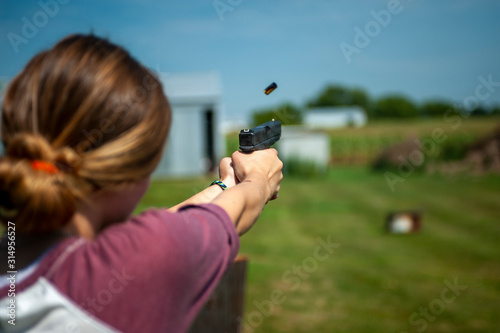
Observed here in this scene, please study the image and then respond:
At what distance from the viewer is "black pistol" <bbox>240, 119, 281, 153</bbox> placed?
201 cm

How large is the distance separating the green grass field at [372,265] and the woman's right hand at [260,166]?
13.9 ft

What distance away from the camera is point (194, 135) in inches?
881

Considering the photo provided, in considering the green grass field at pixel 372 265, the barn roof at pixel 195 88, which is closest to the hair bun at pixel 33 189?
the green grass field at pixel 372 265

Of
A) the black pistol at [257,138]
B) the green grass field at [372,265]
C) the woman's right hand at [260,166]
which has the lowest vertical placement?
the green grass field at [372,265]

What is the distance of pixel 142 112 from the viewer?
1238mm

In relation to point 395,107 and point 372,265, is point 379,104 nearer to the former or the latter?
point 395,107

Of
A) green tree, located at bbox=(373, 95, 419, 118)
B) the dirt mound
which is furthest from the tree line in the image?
the dirt mound

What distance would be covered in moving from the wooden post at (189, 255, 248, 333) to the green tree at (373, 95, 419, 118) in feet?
275

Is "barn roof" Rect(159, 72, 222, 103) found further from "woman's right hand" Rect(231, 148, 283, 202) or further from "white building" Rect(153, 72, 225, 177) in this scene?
"woman's right hand" Rect(231, 148, 283, 202)

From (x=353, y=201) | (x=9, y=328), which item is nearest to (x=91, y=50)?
(x=9, y=328)

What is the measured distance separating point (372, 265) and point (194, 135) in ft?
49.1

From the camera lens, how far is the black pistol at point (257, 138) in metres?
2.01

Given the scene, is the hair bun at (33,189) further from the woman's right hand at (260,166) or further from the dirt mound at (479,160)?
the dirt mound at (479,160)

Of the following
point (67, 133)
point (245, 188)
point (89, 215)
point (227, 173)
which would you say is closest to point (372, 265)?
point (227, 173)
